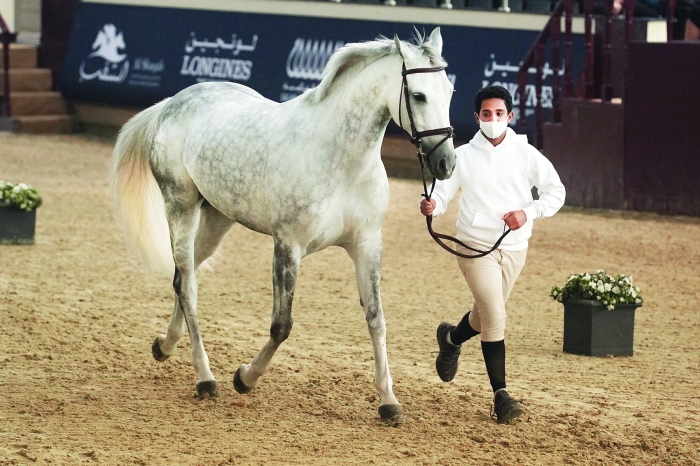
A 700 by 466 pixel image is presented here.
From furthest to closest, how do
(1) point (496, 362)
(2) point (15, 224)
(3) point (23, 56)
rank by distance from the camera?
(3) point (23, 56) < (2) point (15, 224) < (1) point (496, 362)

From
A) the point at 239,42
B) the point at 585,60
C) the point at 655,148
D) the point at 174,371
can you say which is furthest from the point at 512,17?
the point at 174,371

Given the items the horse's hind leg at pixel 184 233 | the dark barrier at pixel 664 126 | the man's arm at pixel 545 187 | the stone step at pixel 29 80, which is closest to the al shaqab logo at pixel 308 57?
the dark barrier at pixel 664 126

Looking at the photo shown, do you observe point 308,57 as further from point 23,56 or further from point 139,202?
point 139,202

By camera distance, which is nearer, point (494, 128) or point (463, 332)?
point (494, 128)

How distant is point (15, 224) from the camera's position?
1084cm

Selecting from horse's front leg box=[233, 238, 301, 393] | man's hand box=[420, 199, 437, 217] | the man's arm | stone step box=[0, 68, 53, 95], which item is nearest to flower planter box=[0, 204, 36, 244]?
horse's front leg box=[233, 238, 301, 393]

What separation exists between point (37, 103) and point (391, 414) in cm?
1652

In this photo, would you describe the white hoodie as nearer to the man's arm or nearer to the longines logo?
the man's arm

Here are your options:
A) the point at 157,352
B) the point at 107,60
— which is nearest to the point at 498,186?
the point at 157,352

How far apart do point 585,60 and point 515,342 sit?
7.03m

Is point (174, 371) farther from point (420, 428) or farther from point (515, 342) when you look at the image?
point (515, 342)

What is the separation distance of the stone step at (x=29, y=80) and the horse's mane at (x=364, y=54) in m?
15.9

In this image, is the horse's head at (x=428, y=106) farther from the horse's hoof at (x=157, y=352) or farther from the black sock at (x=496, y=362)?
the horse's hoof at (x=157, y=352)

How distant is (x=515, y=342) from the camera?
7.80m
